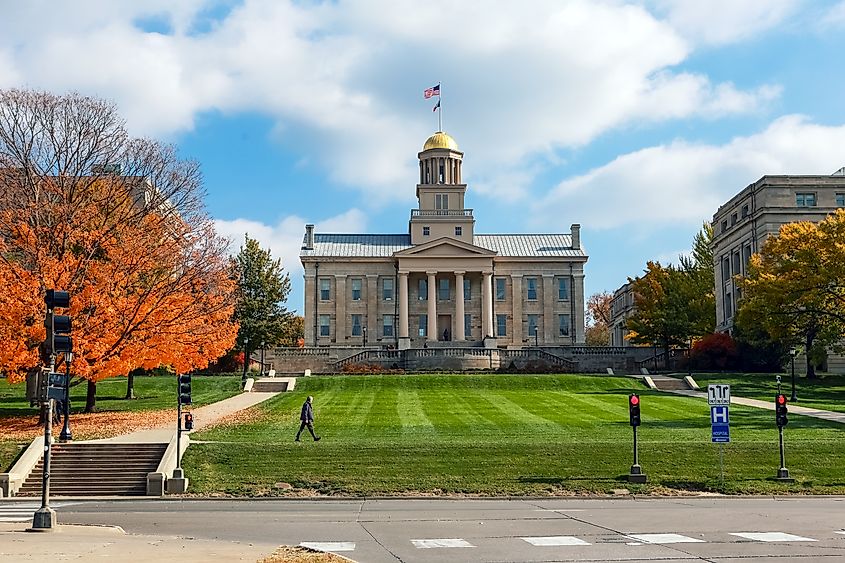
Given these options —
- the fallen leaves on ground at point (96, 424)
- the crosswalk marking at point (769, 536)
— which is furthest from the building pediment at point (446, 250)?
the crosswalk marking at point (769, 536)

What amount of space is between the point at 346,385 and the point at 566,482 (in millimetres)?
37863

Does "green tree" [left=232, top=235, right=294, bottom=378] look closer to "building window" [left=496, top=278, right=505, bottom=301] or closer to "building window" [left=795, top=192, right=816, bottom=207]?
"building window" [left=496, top=278, right=505, bottom=301]

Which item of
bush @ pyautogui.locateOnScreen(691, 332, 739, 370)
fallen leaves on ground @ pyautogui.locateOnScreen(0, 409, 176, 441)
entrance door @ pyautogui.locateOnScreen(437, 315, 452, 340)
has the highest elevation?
entrance door @ pyautogui.locateOnScreen(437, 315, 452, 340)

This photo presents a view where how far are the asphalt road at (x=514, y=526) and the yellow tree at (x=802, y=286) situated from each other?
33.2 meters

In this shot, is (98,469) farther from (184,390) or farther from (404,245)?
(404,245)

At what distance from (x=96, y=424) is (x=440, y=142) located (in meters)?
69.5

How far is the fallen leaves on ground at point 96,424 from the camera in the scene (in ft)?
129

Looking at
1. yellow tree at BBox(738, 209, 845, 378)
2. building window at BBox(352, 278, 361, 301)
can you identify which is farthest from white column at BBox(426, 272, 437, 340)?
yellow tree at BBox(738, 209, 845, 378)

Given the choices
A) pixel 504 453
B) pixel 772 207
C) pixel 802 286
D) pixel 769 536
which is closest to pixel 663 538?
pixel 769 536

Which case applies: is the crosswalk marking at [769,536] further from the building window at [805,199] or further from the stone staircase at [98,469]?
the building window at [805,199]

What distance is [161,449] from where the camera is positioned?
3428cm

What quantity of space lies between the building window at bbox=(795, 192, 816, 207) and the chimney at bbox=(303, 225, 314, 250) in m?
48.7

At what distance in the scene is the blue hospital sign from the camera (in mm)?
30969

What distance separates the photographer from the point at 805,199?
87438 millimetres
